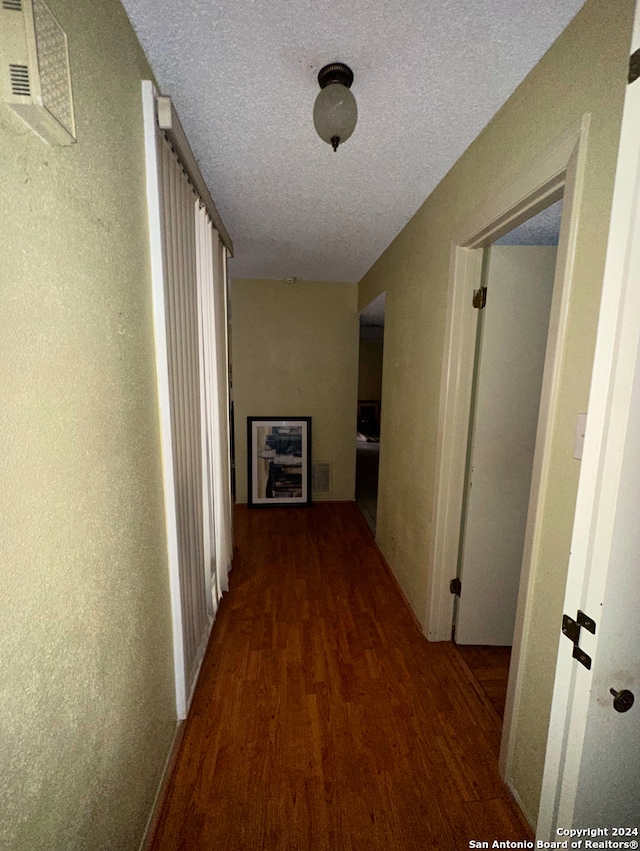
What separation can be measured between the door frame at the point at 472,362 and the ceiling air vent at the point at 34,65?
4.10ft

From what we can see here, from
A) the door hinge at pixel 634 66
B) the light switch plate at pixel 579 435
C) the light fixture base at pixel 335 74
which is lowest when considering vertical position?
the light switch plate at pixel 579 435

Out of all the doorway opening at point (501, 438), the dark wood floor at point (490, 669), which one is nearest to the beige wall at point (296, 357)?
the doorway opening at point (501, 438)

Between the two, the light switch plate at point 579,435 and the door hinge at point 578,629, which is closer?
the door hinge at point 578,629

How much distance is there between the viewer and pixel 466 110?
1.30 m

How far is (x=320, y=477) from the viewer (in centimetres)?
411

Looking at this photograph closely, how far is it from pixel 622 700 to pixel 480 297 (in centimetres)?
156

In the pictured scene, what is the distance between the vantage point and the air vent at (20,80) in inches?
20.7

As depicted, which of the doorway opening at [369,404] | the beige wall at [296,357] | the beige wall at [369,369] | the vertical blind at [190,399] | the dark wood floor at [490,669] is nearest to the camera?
the vertical blind at [190,399]

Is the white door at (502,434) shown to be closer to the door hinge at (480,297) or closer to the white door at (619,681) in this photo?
the door hinge at (480,297)

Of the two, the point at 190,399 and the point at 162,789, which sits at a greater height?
the point at 190,399

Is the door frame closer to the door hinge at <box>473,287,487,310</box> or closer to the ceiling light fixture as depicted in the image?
the door hinge at <box>473,287,487,310</box>

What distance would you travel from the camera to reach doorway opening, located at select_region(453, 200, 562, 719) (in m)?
1.69

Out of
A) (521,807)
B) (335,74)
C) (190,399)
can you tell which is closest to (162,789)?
(521,807)

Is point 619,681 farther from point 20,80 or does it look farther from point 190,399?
point 190,399
